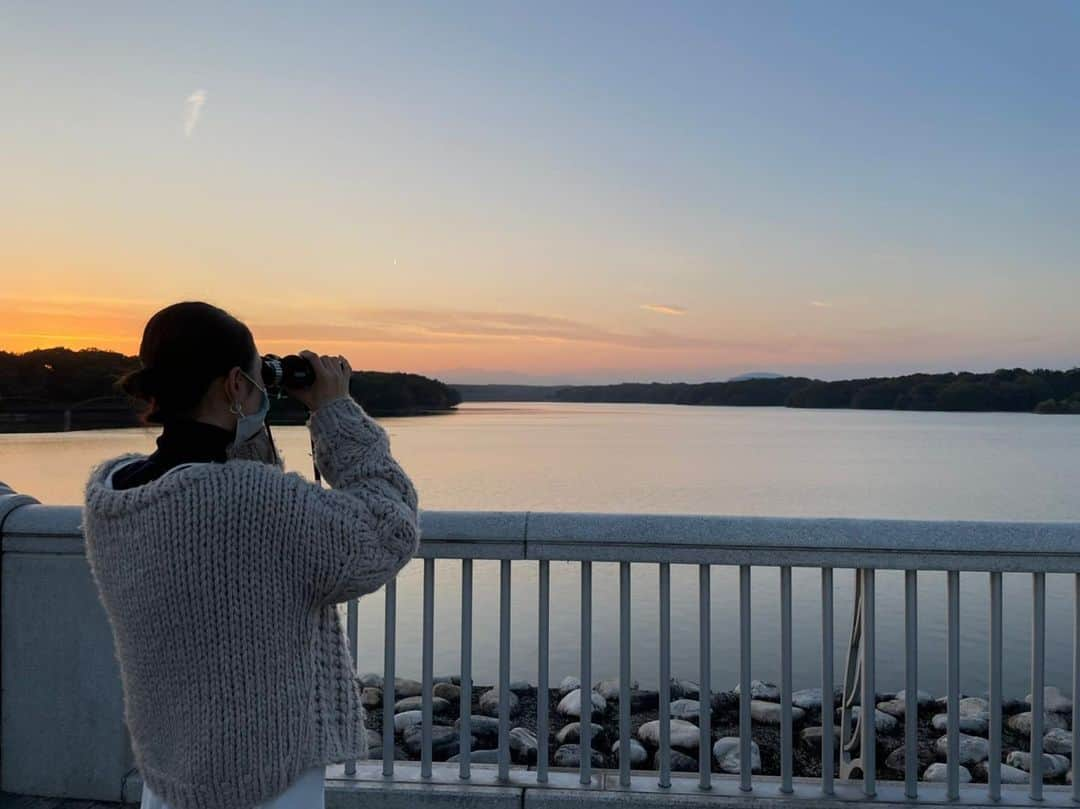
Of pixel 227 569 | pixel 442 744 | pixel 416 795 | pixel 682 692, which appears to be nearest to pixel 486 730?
pixel 442 744

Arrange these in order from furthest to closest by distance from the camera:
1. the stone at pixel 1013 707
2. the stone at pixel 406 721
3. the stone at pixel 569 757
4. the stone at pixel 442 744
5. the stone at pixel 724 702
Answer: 1. the stone at pixel 1013 707
2. the stone at pixel 724 702
3. the stone at pixel 406 721
4. the stone at pixel 442 744
5. the stone at pixel 569 757

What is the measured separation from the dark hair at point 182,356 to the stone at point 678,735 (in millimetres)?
4295

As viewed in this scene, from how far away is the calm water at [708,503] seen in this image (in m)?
10.1

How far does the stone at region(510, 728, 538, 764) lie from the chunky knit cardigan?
3.43m

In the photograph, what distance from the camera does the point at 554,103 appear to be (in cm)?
1576

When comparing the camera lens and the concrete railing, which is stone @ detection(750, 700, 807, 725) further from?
the camera lens

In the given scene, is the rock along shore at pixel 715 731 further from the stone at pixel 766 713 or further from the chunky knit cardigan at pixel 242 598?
the chunky knit cardigan at pixel 242 598

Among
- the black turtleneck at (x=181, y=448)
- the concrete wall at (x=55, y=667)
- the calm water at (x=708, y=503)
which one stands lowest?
the calm water at (x=708, y=503)

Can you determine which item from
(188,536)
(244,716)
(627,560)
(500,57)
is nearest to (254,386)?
(188,536)

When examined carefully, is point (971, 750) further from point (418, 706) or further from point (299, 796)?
point (299, 796)

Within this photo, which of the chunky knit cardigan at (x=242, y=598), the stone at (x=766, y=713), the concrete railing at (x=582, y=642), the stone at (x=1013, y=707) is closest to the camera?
the chunky knit cardigan at (x=242, y=598)

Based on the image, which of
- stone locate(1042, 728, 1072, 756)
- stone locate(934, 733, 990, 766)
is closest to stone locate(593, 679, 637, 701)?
stone locate(934, 733, 990, 766)

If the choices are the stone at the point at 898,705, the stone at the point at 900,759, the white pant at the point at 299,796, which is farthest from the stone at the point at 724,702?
the white pant at the point at 299,796

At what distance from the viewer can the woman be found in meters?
1.45
